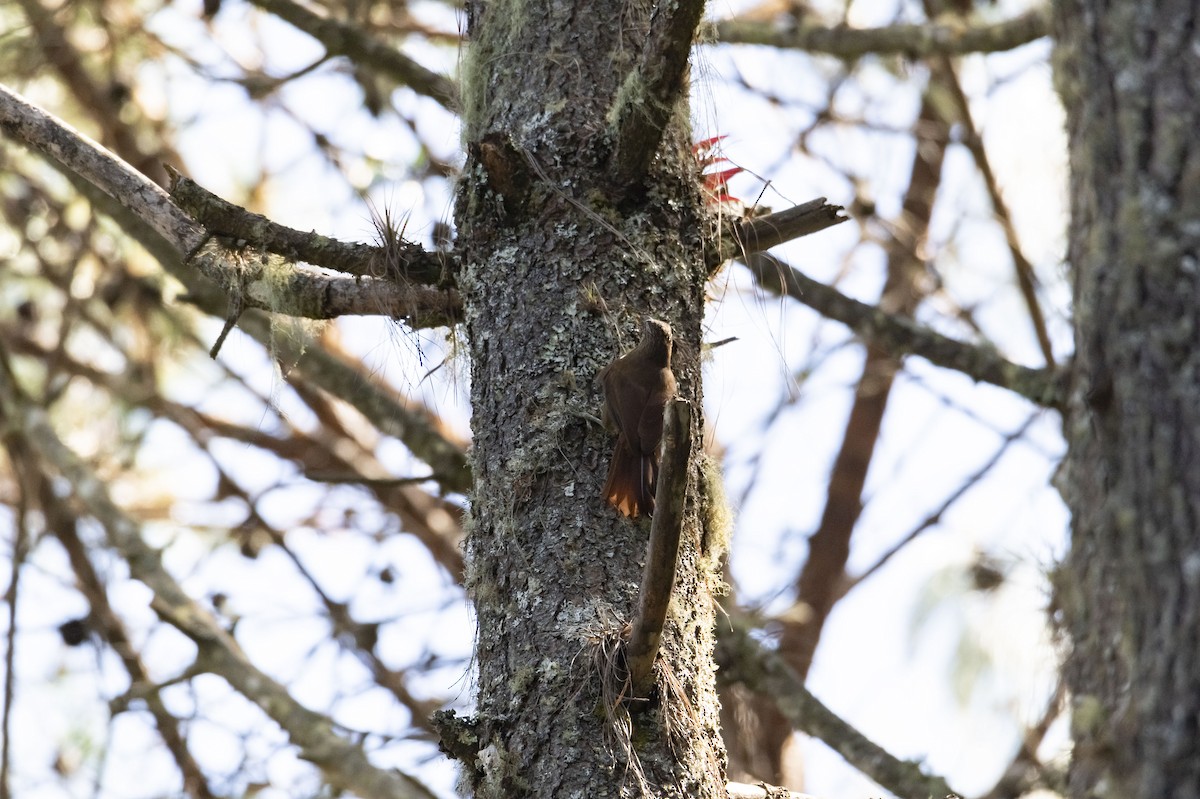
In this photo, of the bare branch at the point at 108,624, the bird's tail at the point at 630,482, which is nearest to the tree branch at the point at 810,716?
the bird's tail at the point at 630,482

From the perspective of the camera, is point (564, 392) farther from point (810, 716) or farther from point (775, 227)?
point (810, 716)

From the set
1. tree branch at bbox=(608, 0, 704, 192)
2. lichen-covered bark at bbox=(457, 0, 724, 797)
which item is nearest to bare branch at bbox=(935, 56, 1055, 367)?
lichen-covered bark at bbox=(457, 0, 724, 797)

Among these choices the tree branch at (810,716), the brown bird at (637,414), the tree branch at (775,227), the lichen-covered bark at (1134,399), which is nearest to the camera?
the brown bird at (637,414)

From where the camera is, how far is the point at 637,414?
2066mm

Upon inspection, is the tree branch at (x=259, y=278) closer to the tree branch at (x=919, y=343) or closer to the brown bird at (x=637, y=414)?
the brown bird at (x=637, y=414)

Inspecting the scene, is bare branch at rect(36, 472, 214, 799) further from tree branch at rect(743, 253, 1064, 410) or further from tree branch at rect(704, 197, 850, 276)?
tree branch at rect(704, 197, 850, 276)

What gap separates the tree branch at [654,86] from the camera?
83.3 inches

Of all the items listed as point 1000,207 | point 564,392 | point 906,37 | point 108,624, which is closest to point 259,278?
point 564,392

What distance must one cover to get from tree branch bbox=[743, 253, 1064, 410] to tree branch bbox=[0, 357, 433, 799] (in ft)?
5.61

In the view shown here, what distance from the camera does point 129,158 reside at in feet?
17.8

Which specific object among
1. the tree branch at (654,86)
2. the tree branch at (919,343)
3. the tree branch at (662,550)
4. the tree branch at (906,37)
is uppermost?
the tree branch at (906,37)

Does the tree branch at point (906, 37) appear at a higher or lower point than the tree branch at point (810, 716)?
higher

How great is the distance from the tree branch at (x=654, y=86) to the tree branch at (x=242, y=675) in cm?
210

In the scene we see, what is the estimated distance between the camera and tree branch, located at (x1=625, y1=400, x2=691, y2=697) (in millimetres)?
1626
